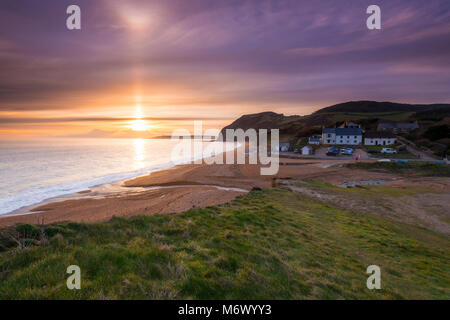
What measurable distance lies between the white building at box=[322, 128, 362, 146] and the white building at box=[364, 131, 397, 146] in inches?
114

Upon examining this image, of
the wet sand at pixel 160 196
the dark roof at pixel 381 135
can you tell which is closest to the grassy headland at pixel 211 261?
the wet sand at pixel 160 196

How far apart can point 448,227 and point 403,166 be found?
31.4 metres

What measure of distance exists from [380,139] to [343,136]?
36.1ft

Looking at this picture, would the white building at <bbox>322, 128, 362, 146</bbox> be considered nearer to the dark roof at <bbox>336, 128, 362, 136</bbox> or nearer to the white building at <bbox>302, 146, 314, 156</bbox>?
the dark roof at <bbox>336, 128, 362, 136</bbox>

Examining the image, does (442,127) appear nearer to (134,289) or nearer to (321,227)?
(321,227)

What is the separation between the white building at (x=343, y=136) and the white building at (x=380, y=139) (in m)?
2.88

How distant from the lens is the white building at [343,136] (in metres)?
78.1

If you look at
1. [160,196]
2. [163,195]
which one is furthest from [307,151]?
[160,196]

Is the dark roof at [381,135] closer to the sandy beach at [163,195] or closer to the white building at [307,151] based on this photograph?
the white building at [307,151]

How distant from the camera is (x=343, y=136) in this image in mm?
78812

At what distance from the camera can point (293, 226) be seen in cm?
1116

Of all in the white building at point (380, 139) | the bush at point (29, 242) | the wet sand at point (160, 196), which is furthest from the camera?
the white building at point (380, 139)

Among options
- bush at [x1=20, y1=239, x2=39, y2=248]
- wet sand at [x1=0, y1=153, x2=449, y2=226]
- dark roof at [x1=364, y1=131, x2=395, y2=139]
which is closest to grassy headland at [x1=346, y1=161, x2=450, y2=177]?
wet sand at [x1=0, y1=153, x2=449, y2=226]
